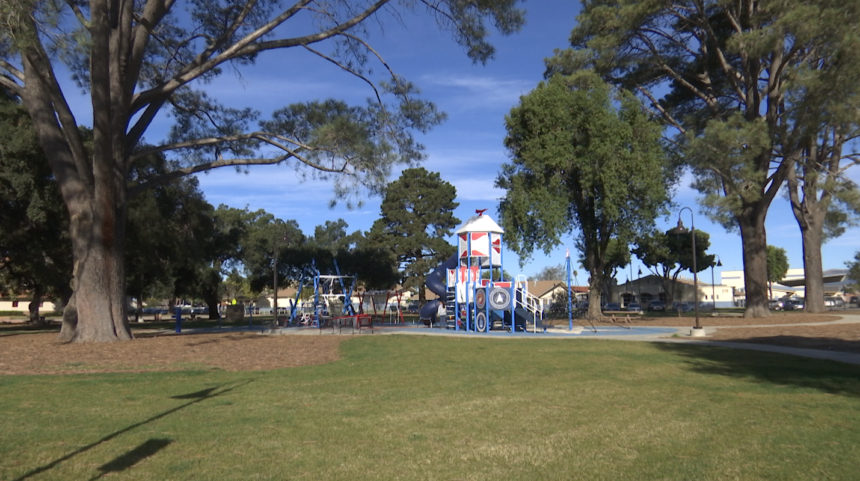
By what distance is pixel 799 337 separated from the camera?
2162 centimetres

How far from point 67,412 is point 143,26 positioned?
1567 centimetres

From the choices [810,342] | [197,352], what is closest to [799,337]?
[810,342]

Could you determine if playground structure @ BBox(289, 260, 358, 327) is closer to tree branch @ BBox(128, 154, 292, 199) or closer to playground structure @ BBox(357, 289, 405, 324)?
playground structure @ BBox(357, 289, 405, 324)

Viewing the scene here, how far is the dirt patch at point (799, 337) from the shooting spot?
60.8ft

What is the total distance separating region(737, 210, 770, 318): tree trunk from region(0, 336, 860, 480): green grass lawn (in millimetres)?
24141

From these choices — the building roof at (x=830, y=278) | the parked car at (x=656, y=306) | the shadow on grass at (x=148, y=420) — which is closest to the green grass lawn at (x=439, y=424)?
the shadow on grass at (x=148, y=420)

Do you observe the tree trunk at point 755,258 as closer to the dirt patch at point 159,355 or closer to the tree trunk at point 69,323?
the dirt patch at point 159,355

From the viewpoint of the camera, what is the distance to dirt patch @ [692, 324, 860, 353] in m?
18.5

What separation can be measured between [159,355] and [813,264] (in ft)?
129

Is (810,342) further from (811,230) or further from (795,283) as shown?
(795,283)

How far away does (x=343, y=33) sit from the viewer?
822 inches

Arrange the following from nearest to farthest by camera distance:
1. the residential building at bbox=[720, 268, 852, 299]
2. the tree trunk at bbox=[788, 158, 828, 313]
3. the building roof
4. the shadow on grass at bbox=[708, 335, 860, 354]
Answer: the shadow on grass at bbox=[708, 335, 860, 354] → the tree trunk at bbox=[788, 158, 828, 313] → the residential building at bbox=[720, 268, 852, 299] → the building roof

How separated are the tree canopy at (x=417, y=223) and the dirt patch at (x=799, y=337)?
36.7m

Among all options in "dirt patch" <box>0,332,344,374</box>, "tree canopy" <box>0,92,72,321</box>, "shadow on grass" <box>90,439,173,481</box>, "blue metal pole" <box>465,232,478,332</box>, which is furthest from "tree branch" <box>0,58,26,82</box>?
"blue metal pole" <box>465,232,478,332</box>
